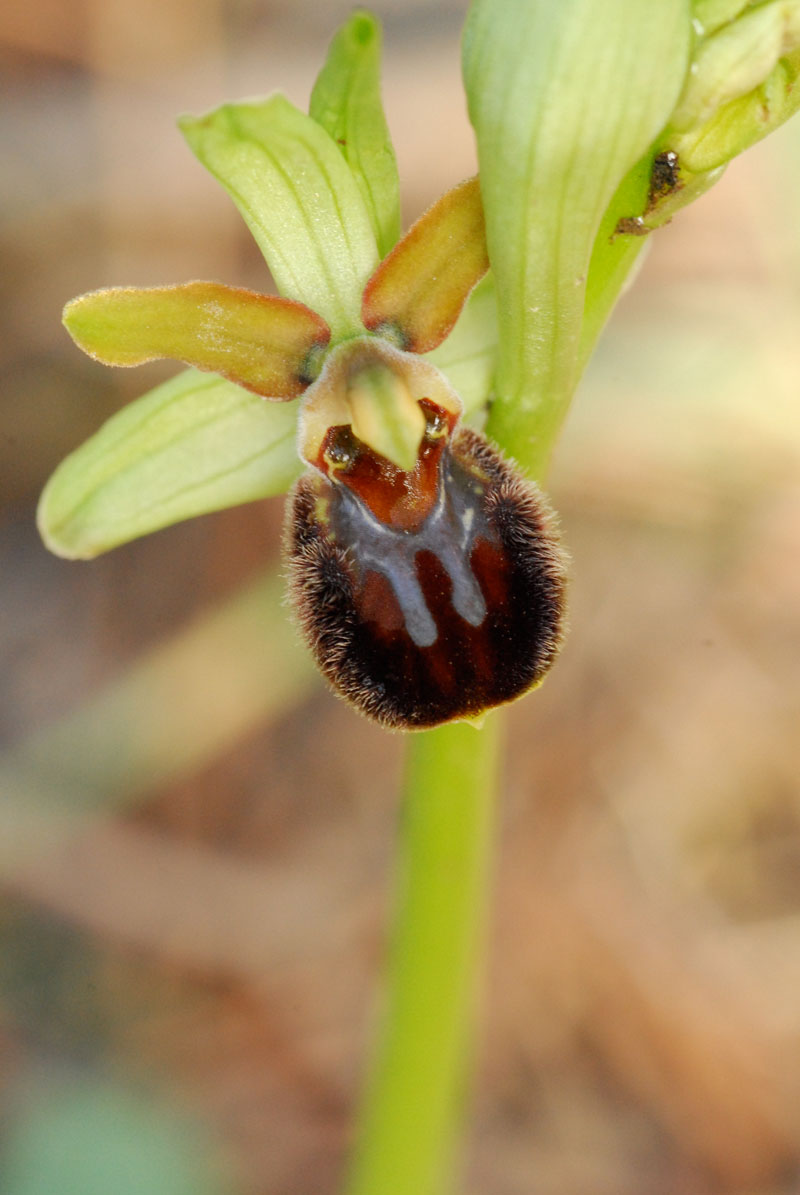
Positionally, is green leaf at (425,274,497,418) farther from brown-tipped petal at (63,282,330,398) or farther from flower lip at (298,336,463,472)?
brown-tipped petal at (63,282,330,398)

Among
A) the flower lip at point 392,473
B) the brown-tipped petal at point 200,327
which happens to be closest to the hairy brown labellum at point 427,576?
the flower lip at point 392,473

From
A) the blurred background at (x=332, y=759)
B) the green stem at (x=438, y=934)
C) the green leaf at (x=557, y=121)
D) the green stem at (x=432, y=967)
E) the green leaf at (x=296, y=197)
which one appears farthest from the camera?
the blurred background at (x=332, y=759)

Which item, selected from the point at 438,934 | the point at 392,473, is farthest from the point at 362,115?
the point at 438,934

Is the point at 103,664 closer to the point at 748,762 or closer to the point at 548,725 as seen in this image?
the point at 548,725

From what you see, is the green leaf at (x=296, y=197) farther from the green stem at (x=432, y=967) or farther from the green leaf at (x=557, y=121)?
the green stem at (x=432, y=967)

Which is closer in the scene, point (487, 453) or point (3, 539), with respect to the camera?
point (487, 453)

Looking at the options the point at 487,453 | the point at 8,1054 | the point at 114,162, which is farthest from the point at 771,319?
the point at 8,1054

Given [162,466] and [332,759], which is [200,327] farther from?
[332,759]
